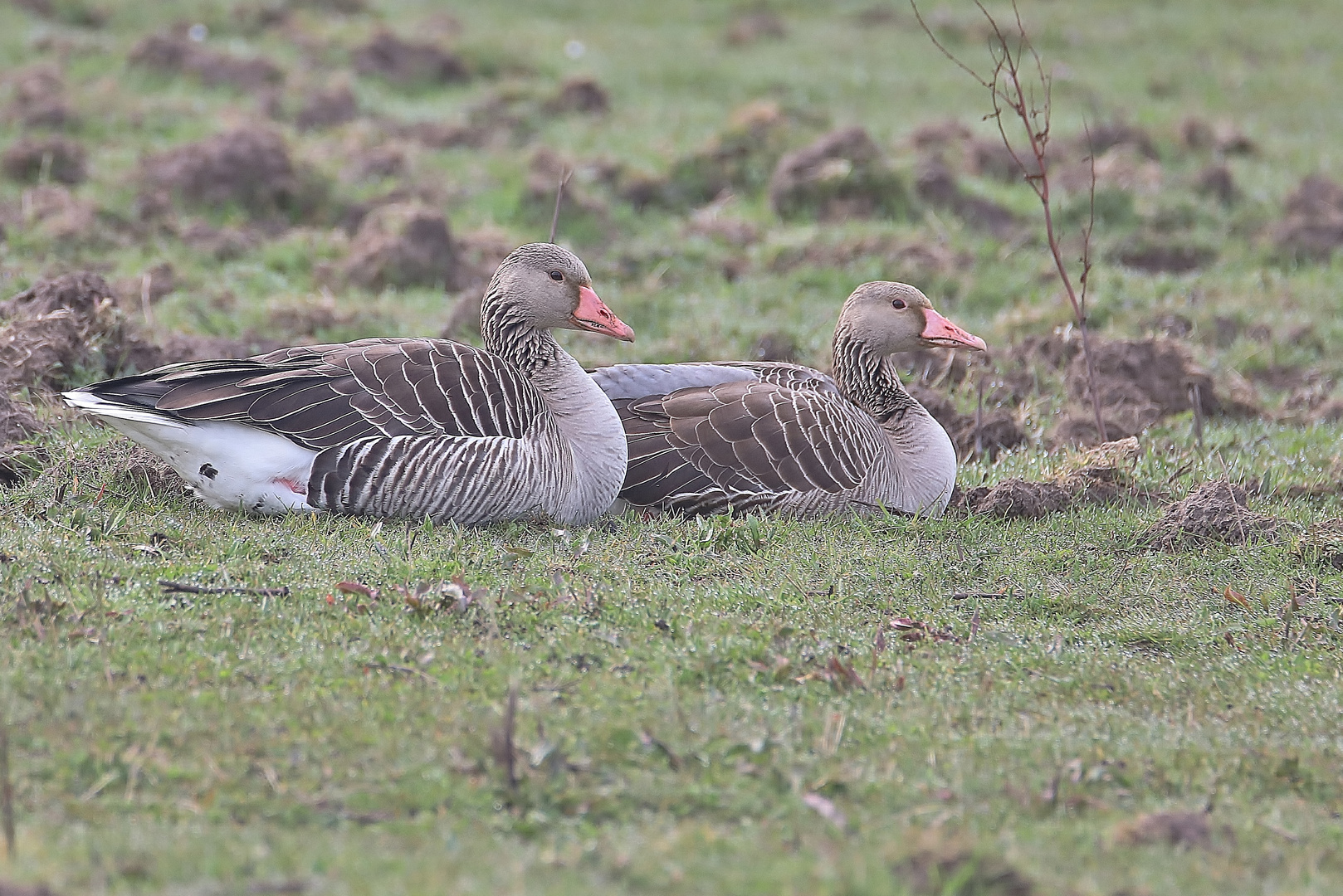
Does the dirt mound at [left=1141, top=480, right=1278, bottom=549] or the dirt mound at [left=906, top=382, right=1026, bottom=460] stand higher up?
the dirt mound at [left=1141, top=480, right=1278, bottom=549]

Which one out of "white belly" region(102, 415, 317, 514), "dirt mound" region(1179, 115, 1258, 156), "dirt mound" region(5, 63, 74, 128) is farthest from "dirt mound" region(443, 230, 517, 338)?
"dirt mound" region(1179, 115, 1258, 156)

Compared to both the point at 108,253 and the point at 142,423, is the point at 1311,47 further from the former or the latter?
the point at 142,423

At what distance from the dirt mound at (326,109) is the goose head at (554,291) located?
9.76 metres

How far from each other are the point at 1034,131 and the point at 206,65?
10529 millimetres

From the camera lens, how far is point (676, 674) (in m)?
5.57

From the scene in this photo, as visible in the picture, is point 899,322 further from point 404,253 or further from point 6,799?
point 6,799

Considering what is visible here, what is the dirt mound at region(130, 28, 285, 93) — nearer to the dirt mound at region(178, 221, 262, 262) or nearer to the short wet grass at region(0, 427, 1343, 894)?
the dirt mound at region(178, 221, 262, 262)

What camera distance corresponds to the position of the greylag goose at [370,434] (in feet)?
23.7

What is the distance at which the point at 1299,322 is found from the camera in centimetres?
1264

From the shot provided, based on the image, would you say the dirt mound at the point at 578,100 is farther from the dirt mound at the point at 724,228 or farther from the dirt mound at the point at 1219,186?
the dirt mound at the point at 1219,186

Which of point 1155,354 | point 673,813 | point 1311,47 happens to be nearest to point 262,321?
point 1155,354

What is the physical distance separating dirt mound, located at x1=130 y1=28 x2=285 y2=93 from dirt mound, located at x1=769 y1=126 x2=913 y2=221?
744cm

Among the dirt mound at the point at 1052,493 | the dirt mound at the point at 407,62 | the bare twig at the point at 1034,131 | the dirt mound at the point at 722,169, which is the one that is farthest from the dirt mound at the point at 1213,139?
the dirt mound at the point at 1052,493

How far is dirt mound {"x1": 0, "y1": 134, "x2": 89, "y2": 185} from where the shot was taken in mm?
14312
